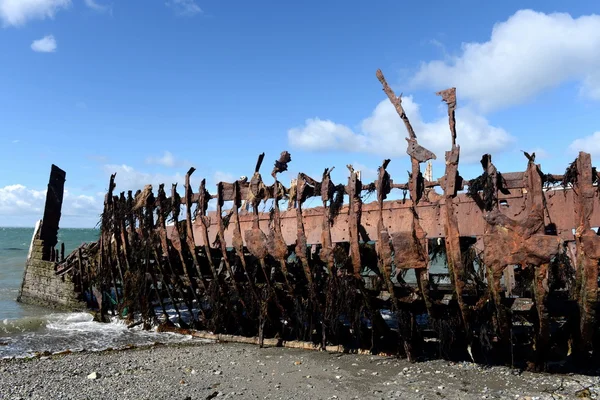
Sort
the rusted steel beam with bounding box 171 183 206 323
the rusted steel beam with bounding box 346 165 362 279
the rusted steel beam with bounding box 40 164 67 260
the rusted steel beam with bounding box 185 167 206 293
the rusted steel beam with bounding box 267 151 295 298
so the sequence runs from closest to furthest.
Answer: the rusted steel beam with bounding box 346 165 362 279 → the rusted steel beam with bounding box 267 151 295 298 → the rusted steel beam with bounding box 185 167 206 293 → the rusted steel beam with bounding box 171 183 206 323 → the rusted steel beam with bounding box 40 164 67 260

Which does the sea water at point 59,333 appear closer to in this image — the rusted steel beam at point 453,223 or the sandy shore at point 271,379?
the sandy shore at point 271,379

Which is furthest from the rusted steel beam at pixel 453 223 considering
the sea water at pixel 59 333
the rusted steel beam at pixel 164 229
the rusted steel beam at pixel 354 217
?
the sea water at pixel 59 333

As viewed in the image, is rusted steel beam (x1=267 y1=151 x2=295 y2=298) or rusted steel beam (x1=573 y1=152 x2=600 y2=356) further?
rusted steel beam (x1=267 y1=151 x2=295 y2=298)

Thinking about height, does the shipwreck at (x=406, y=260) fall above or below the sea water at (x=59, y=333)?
above

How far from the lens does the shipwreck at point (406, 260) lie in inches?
211

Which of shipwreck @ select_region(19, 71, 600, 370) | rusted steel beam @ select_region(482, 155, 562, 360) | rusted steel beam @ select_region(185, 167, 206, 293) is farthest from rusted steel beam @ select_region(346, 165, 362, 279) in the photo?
rusted steel beam @ select_region(185, 167, 206, 293)

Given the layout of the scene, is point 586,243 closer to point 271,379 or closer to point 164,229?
point 271,379

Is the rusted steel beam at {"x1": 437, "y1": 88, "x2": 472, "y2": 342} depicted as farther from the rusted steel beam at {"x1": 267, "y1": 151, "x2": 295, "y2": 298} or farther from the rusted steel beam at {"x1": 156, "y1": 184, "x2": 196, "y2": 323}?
the rusted steel beam at {"x1": 156, "y1": 184, "x2": 196, "y2": 323}

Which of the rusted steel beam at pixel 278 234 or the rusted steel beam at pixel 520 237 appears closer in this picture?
the rusted steel beam at pixel 520 237

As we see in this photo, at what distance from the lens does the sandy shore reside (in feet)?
18.4

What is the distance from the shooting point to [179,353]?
7789 mm

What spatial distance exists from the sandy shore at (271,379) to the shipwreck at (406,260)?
0.36m

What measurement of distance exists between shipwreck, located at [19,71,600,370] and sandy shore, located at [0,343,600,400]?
358mm

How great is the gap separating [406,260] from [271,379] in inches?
90.7
